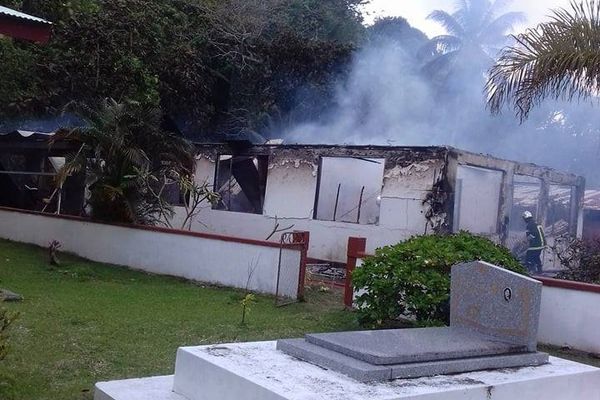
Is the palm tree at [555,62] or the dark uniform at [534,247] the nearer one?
the palm tree at [555,62]

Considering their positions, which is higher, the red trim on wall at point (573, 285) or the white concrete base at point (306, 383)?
the red trim on wall at point (573, 285)

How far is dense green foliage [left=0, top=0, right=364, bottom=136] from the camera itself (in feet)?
59.2

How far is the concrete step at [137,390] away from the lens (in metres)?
4.77

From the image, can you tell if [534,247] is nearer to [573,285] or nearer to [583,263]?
[583,263]


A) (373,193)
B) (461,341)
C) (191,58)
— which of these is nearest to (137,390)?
(461,341)

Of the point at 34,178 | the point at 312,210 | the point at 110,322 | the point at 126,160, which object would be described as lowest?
the point at 110,322

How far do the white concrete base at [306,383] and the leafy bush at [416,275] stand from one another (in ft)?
7.76

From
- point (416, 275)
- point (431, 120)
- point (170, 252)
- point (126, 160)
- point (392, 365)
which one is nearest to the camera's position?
point (392, 365)

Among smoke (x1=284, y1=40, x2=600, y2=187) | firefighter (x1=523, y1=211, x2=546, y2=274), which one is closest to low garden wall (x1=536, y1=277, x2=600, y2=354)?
firefighter (x1=523, y1=211, x2=546, y2=274)

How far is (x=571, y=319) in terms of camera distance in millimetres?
8289

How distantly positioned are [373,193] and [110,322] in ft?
35.0

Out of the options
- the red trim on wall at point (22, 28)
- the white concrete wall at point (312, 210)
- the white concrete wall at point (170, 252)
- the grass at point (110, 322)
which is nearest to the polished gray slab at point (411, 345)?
the grass at point (110, 322)

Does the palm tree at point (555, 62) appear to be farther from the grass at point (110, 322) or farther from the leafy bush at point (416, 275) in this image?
the grass at point (110, 322)

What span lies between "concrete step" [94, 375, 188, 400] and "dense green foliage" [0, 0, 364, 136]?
439 inches
